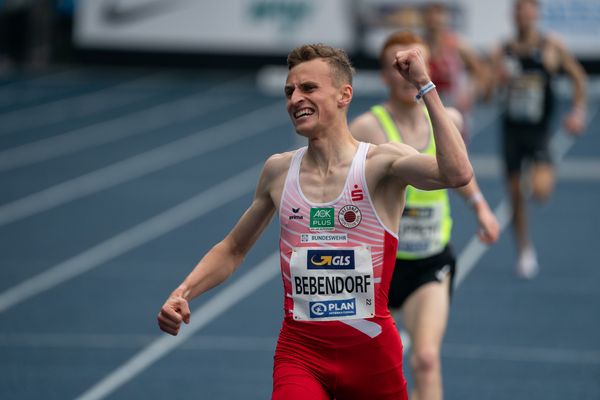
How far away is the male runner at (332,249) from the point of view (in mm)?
4172

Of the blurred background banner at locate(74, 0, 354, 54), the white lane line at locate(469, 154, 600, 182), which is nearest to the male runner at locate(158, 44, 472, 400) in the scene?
the white lane line at locate(469, 154, 600, 182)

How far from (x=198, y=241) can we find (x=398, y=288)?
6.24 meters

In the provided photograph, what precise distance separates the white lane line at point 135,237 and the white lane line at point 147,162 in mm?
1378

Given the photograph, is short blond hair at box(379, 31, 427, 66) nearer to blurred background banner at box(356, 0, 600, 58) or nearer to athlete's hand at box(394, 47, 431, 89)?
athlete's hand at box(394, 47, 431, 89)

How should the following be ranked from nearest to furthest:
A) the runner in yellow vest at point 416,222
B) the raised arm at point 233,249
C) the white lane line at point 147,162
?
the raised arm at point 233,249 → the runner in yellow vest at point 416,222 → the white lane line at point 147,162

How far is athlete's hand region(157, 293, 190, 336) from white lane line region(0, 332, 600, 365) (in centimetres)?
416

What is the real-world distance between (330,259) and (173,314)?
23.0 inches

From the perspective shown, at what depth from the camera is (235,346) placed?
27.6 feet

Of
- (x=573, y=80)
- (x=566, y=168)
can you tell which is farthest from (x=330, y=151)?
(x=566, y=168)

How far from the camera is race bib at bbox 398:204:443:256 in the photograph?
5930mm

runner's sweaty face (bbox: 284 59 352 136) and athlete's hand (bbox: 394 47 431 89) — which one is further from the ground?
athlete's hand (bbox: 394 47 431 89)

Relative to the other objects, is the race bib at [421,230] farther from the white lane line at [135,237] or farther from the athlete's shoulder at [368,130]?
the white lane line at [135,237]

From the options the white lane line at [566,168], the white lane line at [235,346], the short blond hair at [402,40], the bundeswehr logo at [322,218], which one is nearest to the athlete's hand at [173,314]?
the bundeswehr logo at [322,218]

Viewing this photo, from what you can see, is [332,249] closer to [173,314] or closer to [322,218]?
[322,218]
